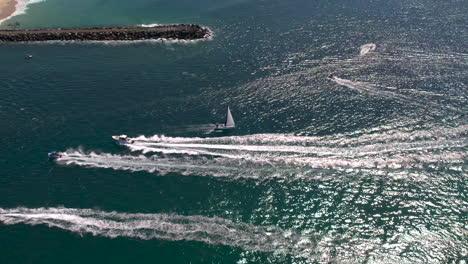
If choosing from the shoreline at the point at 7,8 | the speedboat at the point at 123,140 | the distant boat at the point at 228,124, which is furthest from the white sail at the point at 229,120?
the shoreline at the point at 7,8

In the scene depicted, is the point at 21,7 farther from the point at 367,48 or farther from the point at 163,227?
the point at 367,48

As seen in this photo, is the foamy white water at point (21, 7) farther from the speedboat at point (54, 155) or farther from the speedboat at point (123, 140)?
the speedboat at point (123, 140)

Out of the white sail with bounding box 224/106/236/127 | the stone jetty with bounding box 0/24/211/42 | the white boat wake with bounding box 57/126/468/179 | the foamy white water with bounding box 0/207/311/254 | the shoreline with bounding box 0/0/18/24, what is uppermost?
the shoreline with bounding box 0/0/18/24

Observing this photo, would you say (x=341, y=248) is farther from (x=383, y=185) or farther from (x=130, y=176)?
(x=130, y=176)

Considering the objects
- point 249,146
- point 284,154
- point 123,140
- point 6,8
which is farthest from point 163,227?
point 6,8

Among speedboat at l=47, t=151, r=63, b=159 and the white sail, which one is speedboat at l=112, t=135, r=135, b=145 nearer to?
speedboat at l=47, t=151, r=63, b=159

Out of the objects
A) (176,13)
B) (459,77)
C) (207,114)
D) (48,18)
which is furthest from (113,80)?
(459,77)

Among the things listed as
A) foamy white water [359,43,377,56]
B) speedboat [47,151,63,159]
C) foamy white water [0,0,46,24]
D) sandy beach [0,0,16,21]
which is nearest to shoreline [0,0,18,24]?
sandy beach [0,0,16,21]
